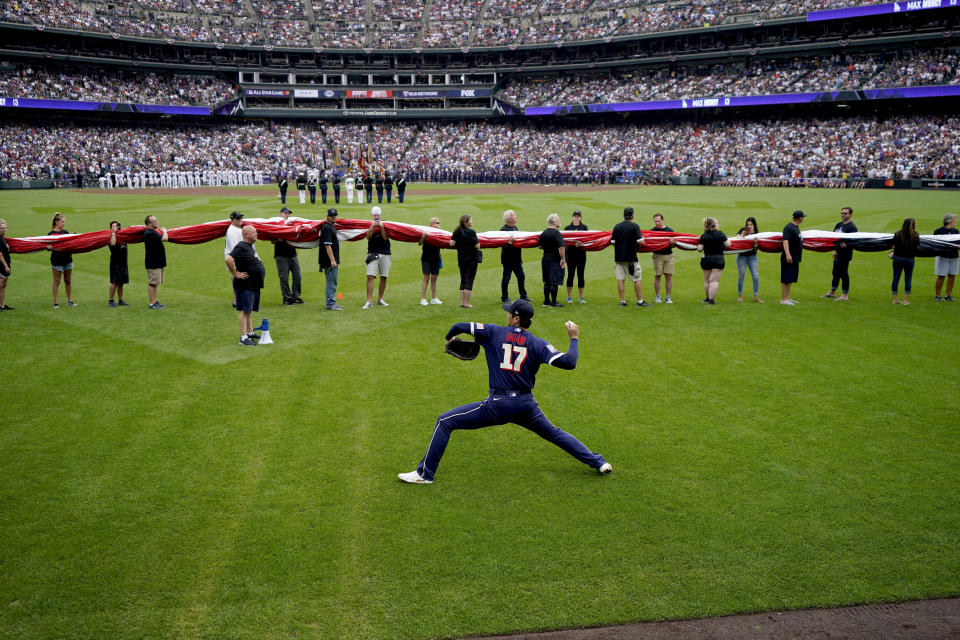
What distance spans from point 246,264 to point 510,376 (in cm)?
636

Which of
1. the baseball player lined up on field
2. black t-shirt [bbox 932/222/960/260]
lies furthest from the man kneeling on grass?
black t-shirt [bbox 932/222/960/260]

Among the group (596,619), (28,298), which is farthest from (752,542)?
(28,298)

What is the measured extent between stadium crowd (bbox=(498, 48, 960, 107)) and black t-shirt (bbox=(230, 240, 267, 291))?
5346 cm

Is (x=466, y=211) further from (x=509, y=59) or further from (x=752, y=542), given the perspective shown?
(x=509, y=59)

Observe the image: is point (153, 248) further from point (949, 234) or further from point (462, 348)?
point (949, 234)

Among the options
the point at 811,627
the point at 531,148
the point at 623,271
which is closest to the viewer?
the point at 811,627

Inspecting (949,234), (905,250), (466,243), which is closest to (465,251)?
(466,243)

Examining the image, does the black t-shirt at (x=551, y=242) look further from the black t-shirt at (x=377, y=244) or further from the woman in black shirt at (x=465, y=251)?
the black t-shirt at (x=377, y=244)

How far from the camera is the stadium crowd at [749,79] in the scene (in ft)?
163

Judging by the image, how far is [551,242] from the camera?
13.3 meters

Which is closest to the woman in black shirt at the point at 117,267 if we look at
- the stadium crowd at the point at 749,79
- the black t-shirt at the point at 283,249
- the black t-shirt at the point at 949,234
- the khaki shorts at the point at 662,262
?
the black t-shirt at the point at 283,249

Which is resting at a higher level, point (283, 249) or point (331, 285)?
point (283, 249)

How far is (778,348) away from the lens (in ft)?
36.1

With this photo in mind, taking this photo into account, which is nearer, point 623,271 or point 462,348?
point 462,348
